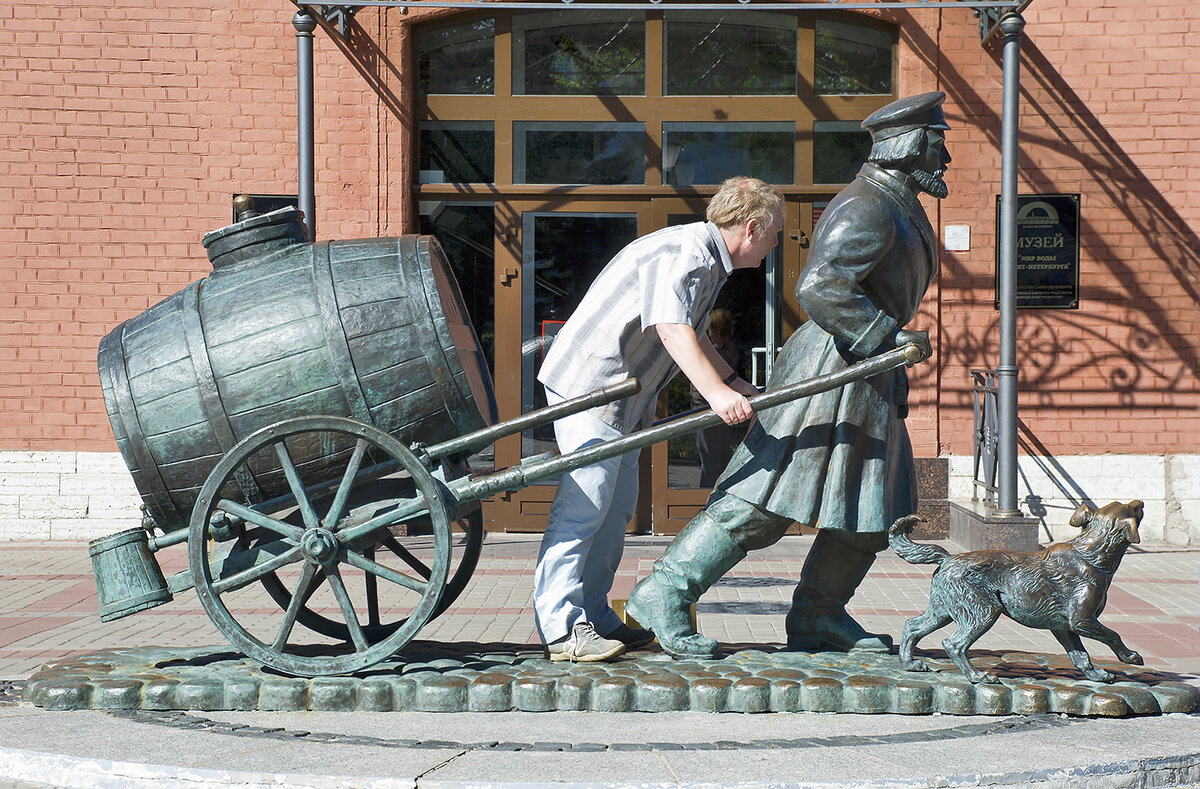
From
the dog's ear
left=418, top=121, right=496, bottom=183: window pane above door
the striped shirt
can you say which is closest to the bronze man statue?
the striped shirt

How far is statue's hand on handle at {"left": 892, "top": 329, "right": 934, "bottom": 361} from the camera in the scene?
3.55m

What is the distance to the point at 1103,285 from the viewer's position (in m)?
8.55

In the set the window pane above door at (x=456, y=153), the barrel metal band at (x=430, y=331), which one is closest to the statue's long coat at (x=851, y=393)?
the barrel metal band at (x=430, y=331)

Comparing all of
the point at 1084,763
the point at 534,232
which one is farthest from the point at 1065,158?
the point at 1084,763

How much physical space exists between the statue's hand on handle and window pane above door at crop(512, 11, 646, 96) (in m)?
5.55

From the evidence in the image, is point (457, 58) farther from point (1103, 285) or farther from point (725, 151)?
point (1103, 285)

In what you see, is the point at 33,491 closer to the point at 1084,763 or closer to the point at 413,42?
the point at 413,42

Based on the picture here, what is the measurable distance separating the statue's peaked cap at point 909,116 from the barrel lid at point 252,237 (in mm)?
1999

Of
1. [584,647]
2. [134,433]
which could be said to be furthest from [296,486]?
[584,647]

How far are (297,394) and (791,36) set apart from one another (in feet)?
20.4

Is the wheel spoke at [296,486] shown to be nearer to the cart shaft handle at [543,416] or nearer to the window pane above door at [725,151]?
the cart shaft handle at [543,416]

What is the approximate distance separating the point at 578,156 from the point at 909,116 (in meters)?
5.19

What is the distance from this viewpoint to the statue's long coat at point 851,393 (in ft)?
12.0

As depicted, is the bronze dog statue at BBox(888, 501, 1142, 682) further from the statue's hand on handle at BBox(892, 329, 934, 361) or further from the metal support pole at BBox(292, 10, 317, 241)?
the metal support pole at BBox(292, 10, 317, 241)
